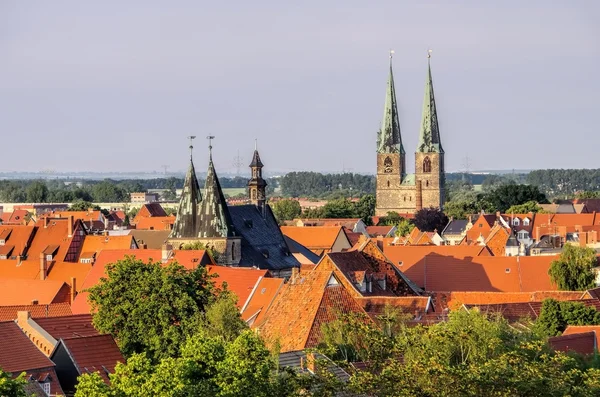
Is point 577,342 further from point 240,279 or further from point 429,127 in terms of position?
point 429,127

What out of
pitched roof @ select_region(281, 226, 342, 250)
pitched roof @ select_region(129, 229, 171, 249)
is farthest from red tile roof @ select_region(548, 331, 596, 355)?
pitched roof @ select_region(281, 226, 342, 250)

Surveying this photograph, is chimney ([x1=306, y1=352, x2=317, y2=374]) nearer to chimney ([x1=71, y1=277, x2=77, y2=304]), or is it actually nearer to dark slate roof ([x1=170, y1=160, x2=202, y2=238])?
chimney ([x1=71, y1=277, x2=77, y2=304])

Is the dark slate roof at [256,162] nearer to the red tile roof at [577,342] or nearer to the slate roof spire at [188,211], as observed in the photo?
the slate roof spire at [188,211]

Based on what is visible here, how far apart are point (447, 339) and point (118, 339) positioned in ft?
51.2

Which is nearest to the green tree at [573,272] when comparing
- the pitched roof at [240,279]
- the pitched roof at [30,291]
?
the pitched roof at [240,279]

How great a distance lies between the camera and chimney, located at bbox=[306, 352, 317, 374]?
2889 centimetres

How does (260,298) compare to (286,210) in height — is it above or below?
above

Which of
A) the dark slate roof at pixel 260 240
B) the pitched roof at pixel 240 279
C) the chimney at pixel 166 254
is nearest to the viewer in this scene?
the pitched roof at pixel 240 279

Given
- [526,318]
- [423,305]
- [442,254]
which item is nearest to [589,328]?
[526,318]

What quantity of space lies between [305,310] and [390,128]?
14882cm

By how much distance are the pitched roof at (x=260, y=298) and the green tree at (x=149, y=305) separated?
15.6 ft

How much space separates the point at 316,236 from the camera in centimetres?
11338

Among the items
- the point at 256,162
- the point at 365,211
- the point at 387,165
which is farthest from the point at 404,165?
the point at 256,162

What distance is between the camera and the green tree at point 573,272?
6681 cm
